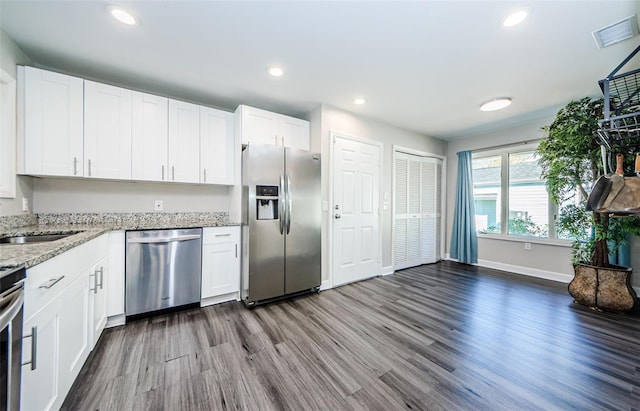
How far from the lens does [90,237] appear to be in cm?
162

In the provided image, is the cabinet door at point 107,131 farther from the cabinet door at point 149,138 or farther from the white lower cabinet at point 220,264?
the white lower cabinet at point 220,264

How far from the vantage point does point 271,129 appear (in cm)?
293

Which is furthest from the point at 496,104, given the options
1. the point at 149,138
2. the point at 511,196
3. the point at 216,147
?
the point at 149,138

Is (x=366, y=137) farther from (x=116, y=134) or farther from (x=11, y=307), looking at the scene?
(x=11, y=307)

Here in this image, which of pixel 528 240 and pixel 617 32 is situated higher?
pixel 617 32

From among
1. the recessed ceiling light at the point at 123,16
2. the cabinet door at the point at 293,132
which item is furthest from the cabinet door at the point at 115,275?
the cabinet door at the point at 293,132

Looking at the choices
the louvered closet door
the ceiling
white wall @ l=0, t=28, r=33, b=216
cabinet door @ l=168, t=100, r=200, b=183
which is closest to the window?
the louvered closet door

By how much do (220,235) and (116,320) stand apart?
116 cm

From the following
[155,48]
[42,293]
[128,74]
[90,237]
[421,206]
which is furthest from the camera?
[421,206]

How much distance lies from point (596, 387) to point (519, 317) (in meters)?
0.96

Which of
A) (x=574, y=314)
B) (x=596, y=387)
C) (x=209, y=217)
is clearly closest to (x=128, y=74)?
(x=209, y=217)

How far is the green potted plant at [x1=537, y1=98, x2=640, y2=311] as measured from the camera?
2490 millimetres

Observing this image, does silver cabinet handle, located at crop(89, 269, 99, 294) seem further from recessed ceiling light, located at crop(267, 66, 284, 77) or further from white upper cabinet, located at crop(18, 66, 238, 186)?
recessed ceiling light, located at crop(267, 66, 284, 77)

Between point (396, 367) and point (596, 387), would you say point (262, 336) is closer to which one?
point (396, 367)
